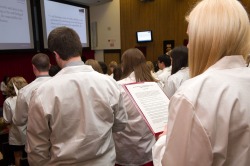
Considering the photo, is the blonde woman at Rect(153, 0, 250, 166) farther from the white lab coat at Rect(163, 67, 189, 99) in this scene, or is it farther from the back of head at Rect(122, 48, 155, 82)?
the white lab coat at Rect(163, 67, 189, 99)

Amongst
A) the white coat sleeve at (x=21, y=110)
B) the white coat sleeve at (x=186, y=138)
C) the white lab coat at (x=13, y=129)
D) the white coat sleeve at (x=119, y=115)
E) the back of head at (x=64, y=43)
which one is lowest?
the white lab coat at (x=13, y=129)

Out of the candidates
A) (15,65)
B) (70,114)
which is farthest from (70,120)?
(15,65)

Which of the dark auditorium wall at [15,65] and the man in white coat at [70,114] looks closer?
the man in white coat at [70,114]

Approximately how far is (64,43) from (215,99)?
3.01ft

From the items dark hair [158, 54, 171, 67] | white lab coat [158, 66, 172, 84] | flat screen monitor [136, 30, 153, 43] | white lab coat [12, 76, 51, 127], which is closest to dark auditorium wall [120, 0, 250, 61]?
flat screen monitor [136, 30, 153, 43]

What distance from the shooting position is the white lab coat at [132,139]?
180 cm

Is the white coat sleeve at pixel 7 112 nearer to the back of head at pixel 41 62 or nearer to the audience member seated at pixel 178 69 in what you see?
the back of head at pixel 41 62

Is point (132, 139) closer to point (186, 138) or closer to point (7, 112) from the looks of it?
point (186, 138)

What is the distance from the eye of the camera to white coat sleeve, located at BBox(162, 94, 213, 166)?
65cm

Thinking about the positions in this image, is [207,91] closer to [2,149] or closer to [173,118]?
[173,118]

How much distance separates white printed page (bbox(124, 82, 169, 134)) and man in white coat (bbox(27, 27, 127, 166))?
0.51 ft

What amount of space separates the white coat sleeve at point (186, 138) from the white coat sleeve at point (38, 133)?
0.73 metres

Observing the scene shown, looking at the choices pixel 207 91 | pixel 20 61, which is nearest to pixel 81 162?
pixel 207 91

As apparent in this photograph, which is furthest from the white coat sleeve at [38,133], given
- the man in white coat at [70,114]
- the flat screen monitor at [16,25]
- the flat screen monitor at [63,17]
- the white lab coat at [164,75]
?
the flat screen monitor at [63,17]
